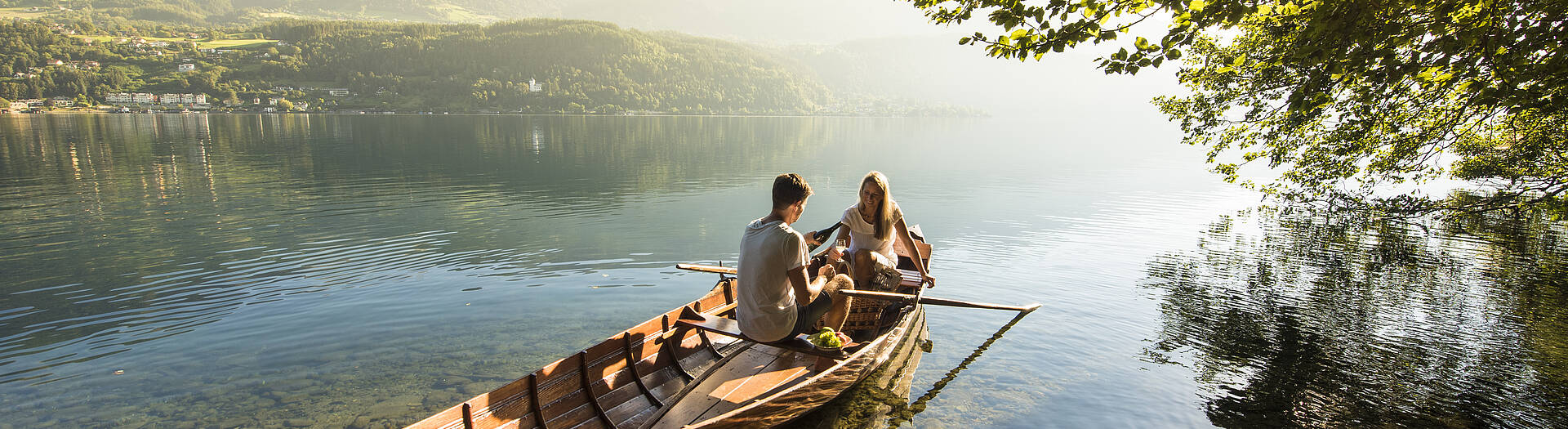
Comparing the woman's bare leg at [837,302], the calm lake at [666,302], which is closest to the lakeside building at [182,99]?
the calm lake at [666,302]

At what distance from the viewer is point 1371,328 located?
41.1ft

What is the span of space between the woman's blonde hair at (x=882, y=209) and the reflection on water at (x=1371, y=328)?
477cm

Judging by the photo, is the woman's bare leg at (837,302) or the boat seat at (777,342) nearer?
the boat seat at (777,342)

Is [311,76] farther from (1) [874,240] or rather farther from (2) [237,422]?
(1) [874,240]

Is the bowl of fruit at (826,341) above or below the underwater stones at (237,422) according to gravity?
above

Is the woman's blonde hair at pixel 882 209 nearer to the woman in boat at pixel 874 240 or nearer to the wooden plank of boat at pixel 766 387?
the woman in boat at pixel 874 240

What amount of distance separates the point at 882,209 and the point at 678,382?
3592mm

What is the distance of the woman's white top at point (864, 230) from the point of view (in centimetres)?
1018

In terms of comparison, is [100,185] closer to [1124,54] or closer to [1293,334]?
[1124,54]

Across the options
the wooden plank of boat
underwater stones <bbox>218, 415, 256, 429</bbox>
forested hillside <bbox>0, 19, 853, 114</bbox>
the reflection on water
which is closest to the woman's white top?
the wooden plank of boat

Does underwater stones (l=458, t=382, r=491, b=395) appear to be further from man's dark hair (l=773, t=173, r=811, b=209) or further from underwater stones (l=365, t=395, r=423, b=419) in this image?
man's dark hair (l=773, t=173, r=811, b=209)

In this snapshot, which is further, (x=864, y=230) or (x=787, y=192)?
(x=864, y=230)

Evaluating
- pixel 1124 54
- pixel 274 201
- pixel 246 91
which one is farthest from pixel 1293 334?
pixel 246 91

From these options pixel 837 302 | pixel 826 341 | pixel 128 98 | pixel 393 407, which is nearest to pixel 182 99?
pixel 128 98
